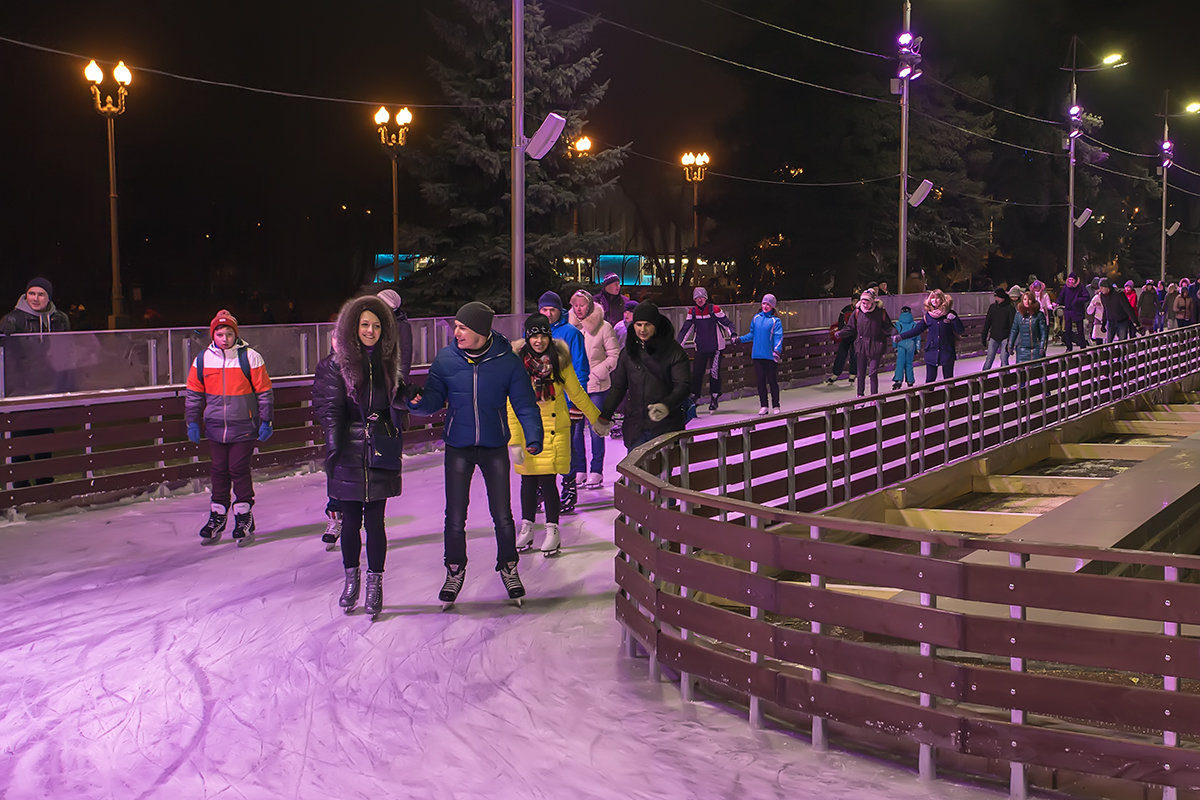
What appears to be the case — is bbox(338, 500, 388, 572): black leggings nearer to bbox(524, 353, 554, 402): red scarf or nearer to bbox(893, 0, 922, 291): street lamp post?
bbox(524, 353, 554, 402): red scarf

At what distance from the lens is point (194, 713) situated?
5.99 metres

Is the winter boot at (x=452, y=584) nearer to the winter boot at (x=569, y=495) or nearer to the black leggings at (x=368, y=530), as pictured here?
the black leggings at (x=368, y=530)

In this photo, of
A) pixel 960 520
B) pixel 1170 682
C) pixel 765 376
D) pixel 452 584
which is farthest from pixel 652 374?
pixel 765 376

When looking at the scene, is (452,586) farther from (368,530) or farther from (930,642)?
(930,642)

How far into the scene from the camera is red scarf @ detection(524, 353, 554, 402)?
9234 mm

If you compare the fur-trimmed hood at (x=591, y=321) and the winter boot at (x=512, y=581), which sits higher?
the fur-trimmed hood at (x=591, y=321)

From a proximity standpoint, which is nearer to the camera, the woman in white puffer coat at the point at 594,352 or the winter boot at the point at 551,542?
the winter boot at the point at 551,542

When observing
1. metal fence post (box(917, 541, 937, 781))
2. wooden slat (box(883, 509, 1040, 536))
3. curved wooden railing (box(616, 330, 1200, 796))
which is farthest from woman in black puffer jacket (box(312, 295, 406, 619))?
wooden slat (box(883, 509, 1040, 536))

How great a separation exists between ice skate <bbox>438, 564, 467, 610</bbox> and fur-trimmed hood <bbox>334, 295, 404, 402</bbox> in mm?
1225

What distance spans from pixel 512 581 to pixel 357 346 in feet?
5.80

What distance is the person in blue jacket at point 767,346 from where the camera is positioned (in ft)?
59.8

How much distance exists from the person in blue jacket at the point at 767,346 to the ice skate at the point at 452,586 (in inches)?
410

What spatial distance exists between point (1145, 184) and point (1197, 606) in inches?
3286

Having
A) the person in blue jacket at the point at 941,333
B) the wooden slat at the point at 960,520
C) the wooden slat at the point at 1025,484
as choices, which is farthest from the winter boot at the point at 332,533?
the person in blue jacket at the point at 941,333
